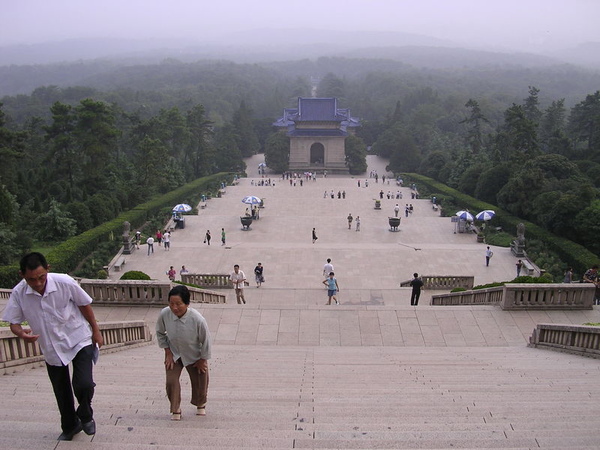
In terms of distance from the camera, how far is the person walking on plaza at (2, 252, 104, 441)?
4695 mm

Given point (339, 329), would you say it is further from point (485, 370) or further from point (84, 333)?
point (84, 333)

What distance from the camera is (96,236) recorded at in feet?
92.7

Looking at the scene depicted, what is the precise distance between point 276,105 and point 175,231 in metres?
77.8

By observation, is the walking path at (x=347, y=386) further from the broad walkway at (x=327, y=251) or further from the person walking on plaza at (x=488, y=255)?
the person walking on plaza at (x=488, y=255)

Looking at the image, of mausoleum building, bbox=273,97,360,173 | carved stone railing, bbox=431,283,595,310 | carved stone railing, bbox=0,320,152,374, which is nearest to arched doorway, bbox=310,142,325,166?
mausoleum building, bbox=273,97,360,173

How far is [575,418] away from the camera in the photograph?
5.51m

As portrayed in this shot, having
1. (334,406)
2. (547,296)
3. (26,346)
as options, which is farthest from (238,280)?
(334,406)

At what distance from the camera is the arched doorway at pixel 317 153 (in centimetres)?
7425

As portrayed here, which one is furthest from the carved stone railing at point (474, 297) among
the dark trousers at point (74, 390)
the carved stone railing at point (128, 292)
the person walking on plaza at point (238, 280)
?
the dark trousers at point (74, 390)

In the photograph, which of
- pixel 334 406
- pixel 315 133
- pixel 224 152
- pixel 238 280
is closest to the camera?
pixel 334 406

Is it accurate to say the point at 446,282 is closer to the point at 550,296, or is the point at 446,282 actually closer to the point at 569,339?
the point at 550,296

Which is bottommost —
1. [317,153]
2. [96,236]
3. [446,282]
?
[317,153]

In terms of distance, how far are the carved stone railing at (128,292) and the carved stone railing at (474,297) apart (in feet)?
26.2

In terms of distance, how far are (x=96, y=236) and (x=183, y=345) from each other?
2452 cm
